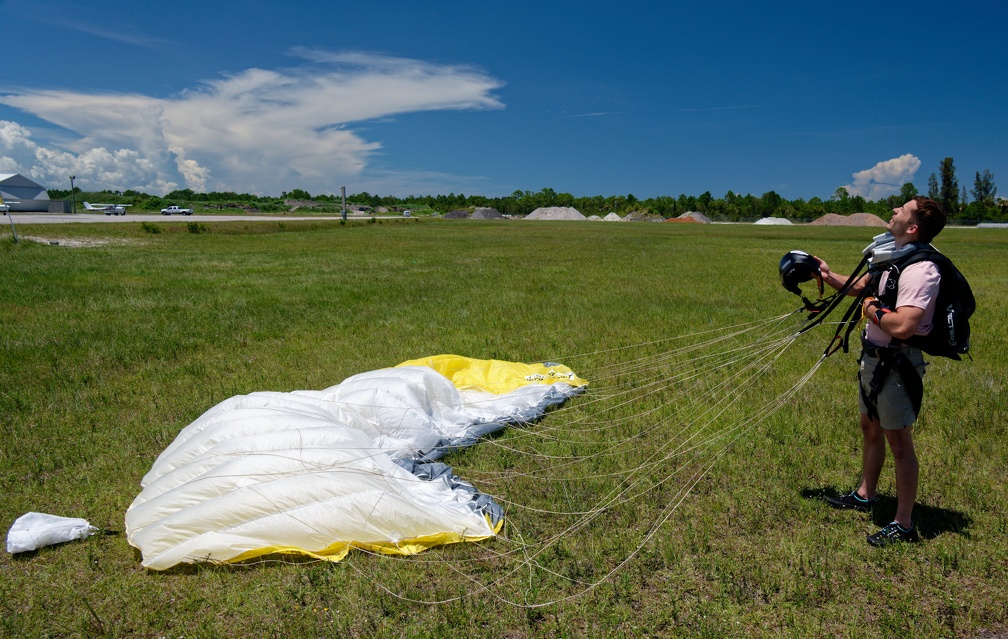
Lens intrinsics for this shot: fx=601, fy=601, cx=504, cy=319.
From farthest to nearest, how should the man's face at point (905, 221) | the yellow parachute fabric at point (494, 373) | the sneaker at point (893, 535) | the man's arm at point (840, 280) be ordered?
the yellow parachute fabric at point (494, 373) → the man's arm at point (840, 280) → the sneaker at point (893, 535) → the man's face at point (905, 221)

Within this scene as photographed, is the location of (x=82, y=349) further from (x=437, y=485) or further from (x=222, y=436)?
(x=437, y=485)

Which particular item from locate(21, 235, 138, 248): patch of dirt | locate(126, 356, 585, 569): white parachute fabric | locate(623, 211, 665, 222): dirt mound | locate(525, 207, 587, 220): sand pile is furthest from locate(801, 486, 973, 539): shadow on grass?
locate(623, 211, 665, 222): dirt mound

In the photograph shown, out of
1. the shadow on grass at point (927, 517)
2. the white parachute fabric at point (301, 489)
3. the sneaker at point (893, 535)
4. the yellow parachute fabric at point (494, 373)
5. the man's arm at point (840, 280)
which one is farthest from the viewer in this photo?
the yellow parachute fabric at point (494, 373)

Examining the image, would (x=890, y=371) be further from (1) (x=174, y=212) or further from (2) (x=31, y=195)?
(2) (x=31, y=195)

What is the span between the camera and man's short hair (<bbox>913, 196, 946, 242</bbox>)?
302cm

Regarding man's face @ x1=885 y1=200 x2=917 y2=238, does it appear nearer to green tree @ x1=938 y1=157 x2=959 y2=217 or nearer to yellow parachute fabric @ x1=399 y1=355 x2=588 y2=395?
yellow parachute fabric @ x1=399 y1=355 x2=588 y2=395

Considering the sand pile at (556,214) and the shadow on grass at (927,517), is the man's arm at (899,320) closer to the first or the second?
the shadow on grass at (927,517)

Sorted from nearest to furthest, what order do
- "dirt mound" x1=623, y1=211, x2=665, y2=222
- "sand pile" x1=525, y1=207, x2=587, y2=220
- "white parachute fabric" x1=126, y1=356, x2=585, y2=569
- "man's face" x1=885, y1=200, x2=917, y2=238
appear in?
"man's face" x1=885, y1=200, x2=917, y2=238
"white parachute fabric" x1=126, y1=356, x2=585, y2=569
"sand pile" x1=525, y1=207, x2=587, y2=220
"dirt mound" x1=623, y1=211, x2=665, y2=222

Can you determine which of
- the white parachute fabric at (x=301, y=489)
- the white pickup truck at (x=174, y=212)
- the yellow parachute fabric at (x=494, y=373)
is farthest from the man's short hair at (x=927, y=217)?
the white pickup truck at (x=174, y=212)

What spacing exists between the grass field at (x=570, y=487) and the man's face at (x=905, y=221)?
171cm

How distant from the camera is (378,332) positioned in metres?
8.68

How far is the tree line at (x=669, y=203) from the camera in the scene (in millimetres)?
97750

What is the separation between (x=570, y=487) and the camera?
4.01 metres

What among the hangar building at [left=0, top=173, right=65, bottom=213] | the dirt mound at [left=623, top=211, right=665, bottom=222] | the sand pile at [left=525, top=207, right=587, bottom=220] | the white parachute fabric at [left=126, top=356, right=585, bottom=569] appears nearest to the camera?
the white parachute fabric at [left=126, top=356, right=585, bottom=569]
